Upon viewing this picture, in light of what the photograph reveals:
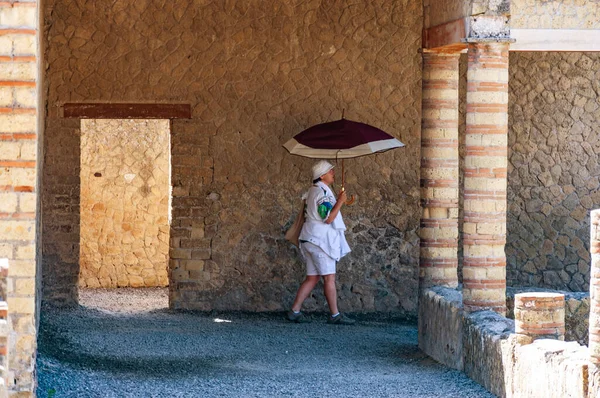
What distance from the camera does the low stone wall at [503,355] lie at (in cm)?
611

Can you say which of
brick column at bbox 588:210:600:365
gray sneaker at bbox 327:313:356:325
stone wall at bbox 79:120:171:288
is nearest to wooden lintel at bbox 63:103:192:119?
gray sneaker at bbox 327:313:356:325

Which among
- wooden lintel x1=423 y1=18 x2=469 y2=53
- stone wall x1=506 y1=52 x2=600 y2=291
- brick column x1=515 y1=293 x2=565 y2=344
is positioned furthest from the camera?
stone wall x1=506 y1=52 x2=600 y2=291

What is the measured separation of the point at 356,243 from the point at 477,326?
3756 mm

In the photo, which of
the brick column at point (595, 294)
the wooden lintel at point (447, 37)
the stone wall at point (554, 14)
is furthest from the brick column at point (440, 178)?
the brick column at point (595, 294)

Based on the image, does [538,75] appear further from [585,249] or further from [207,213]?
[207,213]

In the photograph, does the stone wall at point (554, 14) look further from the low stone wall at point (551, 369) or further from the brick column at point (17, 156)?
the brick column at point (17, 156)

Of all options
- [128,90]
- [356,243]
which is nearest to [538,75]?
[356,243]

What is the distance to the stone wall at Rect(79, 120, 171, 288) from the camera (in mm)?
14297

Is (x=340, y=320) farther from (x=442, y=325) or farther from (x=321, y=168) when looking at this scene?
(x=442, y=325)

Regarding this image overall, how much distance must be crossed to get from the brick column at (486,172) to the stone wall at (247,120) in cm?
324

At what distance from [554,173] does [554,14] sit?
3.84m

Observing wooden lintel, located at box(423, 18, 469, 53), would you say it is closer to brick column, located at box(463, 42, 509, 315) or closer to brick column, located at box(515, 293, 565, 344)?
brick column, located at box(463, 42, 509, 315)

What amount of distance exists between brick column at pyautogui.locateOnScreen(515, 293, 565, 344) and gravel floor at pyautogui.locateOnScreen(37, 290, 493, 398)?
74 centimetres

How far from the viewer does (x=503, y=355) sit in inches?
287
